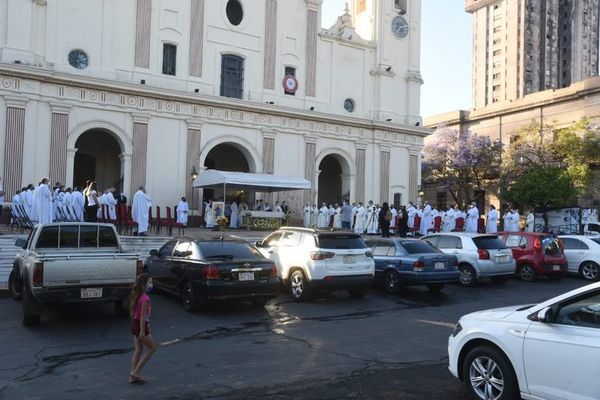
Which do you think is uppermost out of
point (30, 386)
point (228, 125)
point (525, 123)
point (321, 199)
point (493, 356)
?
point (525, 123)

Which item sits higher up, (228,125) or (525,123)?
(525,123)

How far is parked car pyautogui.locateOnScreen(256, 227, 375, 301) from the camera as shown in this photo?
38.9ft

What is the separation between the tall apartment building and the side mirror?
82879mm

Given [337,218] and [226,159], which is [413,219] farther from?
[226,159]

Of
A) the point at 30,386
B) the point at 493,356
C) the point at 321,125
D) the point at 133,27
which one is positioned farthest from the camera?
the point at 321,125

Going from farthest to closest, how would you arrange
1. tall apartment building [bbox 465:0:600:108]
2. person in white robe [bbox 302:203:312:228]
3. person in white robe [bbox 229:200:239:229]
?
tall apartment building [bbox 465:0:600:108]
person in white robe [bbox 302:203:312:228]
person in white robe [bbox 229:200:239:229]

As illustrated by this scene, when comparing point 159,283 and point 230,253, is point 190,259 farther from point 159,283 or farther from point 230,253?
point 159,283

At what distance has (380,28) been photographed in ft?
115

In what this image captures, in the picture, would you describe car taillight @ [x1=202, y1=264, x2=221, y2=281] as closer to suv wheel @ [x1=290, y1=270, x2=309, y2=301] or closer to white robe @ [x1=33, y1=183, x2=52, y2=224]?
suv wheel @ [x1=290, y1=270, x2=309, y2=301]

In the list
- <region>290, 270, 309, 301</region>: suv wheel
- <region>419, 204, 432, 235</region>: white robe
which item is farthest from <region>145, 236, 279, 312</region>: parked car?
<region>419, 204, 432, 235</region>: white robe

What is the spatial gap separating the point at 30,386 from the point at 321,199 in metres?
31.6

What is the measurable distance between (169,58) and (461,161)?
26.2m

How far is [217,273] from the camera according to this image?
33.7 ft

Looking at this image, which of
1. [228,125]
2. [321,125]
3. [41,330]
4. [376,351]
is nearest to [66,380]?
[41,330]
